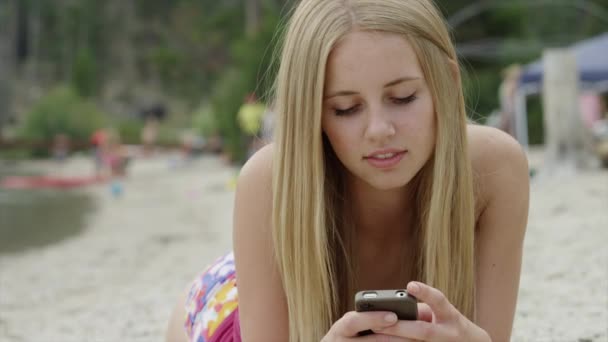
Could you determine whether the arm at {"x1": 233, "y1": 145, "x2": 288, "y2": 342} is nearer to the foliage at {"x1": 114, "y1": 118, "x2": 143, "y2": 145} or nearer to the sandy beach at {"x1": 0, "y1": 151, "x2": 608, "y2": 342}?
the sandy beach at {"x1": 0, "y1": 151, "x2": 608, "y2": 342}

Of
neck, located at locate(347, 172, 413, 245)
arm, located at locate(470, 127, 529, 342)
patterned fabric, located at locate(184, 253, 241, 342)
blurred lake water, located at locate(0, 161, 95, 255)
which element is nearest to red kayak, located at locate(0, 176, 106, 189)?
blurred lake water, located at locate(0, 161, 95, 255)

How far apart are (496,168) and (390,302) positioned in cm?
61

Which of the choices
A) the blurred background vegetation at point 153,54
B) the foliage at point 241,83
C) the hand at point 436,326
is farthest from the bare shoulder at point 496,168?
the blurred background vegetation at point 153,54

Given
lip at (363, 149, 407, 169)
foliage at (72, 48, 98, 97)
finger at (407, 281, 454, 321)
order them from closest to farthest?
finger at (407, 281, 454, 321), lip at (363, 149, 407, 169), foliage at (72, 48, 98, 97)

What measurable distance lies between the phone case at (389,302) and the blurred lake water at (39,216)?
841 cm

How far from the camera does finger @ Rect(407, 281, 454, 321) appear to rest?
5.21 feet

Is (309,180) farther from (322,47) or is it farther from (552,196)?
(552,196)

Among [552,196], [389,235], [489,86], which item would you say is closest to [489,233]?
[389,235]

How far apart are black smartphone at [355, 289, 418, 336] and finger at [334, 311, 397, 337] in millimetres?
13

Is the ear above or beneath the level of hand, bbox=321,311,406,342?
above

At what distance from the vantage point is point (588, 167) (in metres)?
9.37

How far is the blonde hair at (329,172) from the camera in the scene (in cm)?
183

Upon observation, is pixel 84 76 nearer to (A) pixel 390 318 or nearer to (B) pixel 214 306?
(B) pixel 214 306

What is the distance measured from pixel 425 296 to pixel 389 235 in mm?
637
